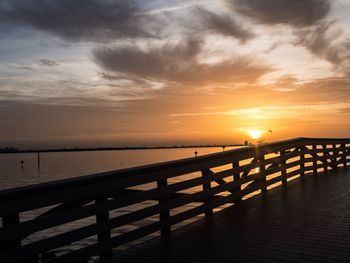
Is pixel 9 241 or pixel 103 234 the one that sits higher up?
pixel 9 241

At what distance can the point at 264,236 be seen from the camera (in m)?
6.35

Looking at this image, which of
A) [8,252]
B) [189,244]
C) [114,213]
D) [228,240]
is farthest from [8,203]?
[114,213]

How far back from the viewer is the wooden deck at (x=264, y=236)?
5.40m

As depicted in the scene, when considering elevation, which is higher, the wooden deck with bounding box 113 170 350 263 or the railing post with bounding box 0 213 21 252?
the railing post with bounding box 0 213 21 252

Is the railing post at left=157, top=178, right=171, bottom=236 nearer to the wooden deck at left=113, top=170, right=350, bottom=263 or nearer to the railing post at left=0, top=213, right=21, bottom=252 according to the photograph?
the wooden deck at left=113, top=170, right=350, bottom=263

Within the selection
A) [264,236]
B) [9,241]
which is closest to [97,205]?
[9,241]

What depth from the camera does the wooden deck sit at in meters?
5.40

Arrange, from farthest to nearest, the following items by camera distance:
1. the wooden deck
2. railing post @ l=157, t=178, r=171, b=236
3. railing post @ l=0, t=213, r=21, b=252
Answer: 1. railing post @ l=157, t=178, r=171, b=236
2. the wooden deck
3. railing post @ l=0, t=213, r=21, b=252

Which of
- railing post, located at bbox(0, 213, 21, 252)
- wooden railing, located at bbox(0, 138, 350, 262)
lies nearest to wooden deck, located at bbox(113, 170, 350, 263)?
wooden railing, located at bbox(0, 138, 350, 262)

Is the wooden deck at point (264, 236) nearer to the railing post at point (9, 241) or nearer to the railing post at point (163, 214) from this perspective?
the railing post at point (163, 214)

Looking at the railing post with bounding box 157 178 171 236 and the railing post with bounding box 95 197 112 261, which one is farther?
the railing post with bounding box 157 178 171 236

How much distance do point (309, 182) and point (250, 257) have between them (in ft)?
27.1

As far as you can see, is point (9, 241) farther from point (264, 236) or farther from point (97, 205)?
point (264, 236)

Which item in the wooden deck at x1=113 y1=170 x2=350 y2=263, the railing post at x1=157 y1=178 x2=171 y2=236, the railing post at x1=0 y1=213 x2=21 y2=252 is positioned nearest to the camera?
the railing post at x1=0 y1=213 x2=21 y2=252
